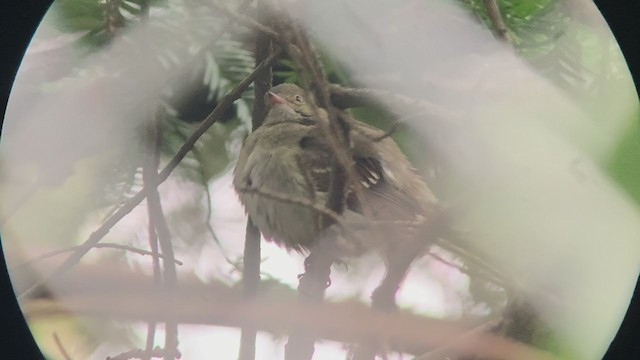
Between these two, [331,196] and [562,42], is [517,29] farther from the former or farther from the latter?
[331,196]

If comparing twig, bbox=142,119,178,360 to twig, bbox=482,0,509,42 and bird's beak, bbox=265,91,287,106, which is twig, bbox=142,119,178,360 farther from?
twig, bbox=482,0,509,42

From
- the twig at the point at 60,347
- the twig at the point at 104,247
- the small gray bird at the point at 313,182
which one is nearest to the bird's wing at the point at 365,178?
the small gray bird at the point at 313,182

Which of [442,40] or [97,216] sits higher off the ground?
[442,40]

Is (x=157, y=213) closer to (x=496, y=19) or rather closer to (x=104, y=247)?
(x=104, y=247)

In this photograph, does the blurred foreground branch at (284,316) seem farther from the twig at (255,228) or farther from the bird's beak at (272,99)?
the bird's beak at (272,99)

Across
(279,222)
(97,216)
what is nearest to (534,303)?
(279,222)

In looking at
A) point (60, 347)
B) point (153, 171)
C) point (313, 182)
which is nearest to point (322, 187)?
point (313, 182)

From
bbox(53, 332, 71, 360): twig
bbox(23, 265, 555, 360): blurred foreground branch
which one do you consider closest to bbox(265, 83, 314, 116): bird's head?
bbox(23, 265, 555, 360): blurred foreground branch
